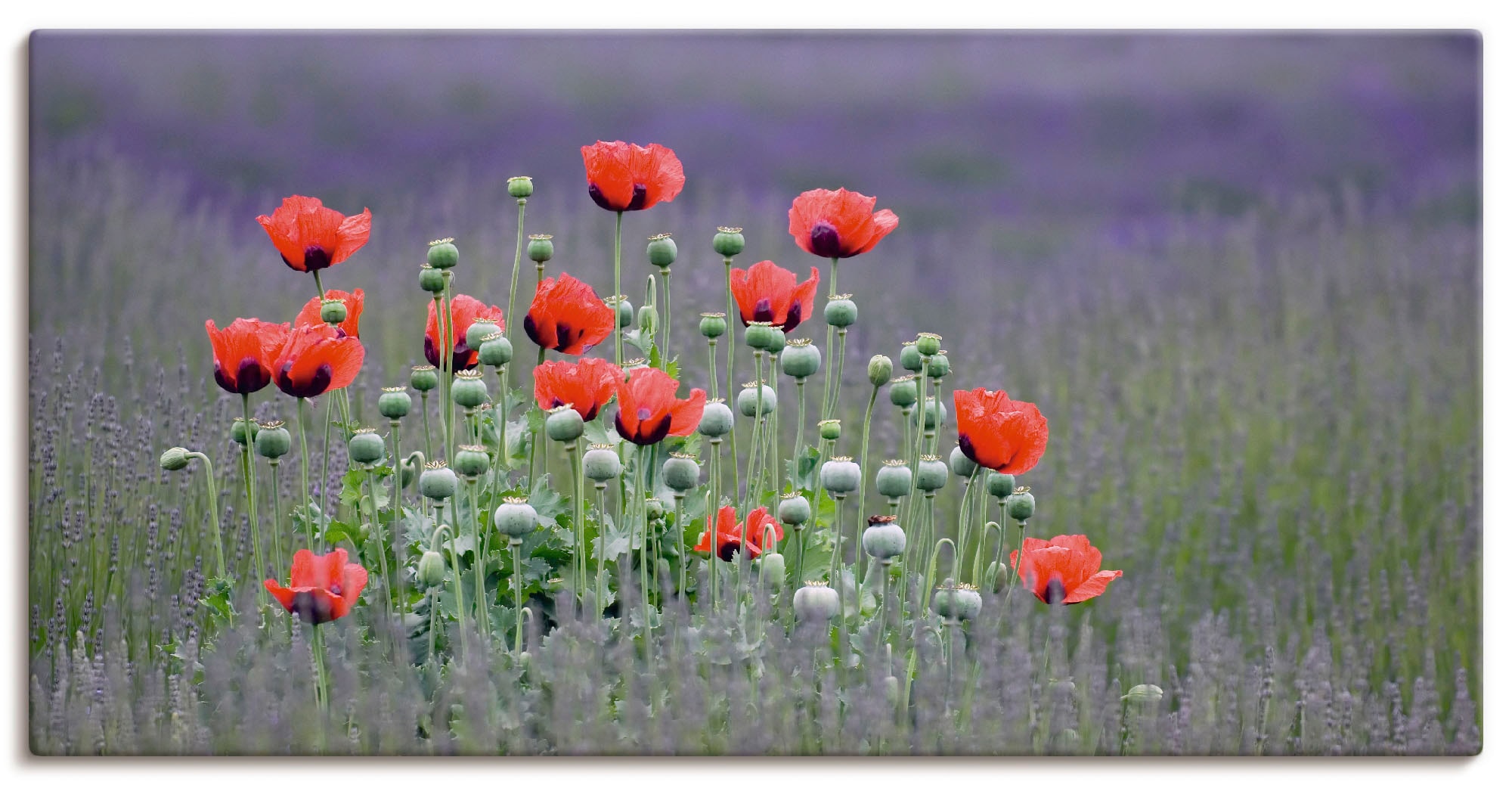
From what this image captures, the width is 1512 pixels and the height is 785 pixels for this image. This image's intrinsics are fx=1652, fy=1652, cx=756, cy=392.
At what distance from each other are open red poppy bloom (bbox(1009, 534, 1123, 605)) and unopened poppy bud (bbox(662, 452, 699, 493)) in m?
0.49

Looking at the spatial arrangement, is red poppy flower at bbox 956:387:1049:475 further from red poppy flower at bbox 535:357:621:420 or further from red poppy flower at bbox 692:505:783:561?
red poppy flower at bbox 535:357:621:420

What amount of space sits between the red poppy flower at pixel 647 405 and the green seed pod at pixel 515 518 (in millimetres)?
150

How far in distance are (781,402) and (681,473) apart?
1.05 meters

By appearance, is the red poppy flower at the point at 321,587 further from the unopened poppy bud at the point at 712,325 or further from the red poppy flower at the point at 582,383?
the unopened poppy bud at the point at 712,325

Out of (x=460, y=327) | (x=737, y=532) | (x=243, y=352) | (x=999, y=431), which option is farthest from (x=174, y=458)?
(x=999, y=431)

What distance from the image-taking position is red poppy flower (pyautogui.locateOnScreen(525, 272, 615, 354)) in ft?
7.07

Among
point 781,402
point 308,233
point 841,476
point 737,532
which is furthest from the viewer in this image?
point 781,402

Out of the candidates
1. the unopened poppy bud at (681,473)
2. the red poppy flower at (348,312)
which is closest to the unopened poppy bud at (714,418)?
the unopened poppy bud at (681,473)

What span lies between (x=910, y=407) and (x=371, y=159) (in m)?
1.00

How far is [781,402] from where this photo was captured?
10.2 ft

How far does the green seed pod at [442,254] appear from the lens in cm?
211

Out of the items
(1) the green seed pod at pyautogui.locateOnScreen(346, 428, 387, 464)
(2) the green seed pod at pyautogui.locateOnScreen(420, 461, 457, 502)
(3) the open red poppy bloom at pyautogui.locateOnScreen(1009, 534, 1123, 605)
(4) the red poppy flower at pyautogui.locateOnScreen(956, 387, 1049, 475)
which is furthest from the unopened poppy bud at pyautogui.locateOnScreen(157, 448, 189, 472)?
(3) the open red poppy bloom at pyautogui.locateOnScreen(1009, 534, 1123, 605)

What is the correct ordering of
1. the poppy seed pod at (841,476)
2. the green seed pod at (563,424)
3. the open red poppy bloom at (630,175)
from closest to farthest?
the green seed pod at (563,424) → the poppy seed pod at (841,476) → the open red poppy bloom at (630,175)

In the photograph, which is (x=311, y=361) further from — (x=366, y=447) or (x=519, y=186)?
(x=519, y=186)
